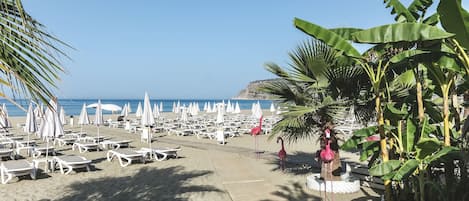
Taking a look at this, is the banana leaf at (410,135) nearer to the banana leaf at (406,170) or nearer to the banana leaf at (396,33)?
the banana leaf at (406,170)

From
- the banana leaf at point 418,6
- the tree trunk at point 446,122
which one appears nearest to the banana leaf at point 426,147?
the tree trunk at point 446,122

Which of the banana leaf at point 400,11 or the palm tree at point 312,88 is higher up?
the banana leaf at point 400,11

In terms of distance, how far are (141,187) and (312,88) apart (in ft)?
14.0

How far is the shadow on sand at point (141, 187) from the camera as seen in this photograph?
23.9 ft

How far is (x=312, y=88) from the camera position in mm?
7332

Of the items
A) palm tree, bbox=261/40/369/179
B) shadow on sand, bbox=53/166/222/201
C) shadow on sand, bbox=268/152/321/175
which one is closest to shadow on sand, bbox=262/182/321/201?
palm tree, bbox=261/40/369/179

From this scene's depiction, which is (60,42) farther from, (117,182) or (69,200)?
(117,182)

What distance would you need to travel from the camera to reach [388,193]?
511 centimetres

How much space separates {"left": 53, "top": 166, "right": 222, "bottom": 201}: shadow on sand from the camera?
7.28 metres

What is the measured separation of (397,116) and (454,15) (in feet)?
6.90

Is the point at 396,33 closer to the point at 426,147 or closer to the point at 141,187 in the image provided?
the point at 426,147

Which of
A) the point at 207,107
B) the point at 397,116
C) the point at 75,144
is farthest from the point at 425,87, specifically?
the point at 207,107

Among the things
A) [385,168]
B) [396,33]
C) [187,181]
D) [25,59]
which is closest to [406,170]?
[385,168]

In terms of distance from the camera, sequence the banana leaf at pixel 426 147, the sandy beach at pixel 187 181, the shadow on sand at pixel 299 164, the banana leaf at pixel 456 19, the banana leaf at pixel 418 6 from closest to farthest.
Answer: the banana leaf at pixel 456 19, the banana leaf at pixel 426 147, the banana leaf at pixel 418 6, the sandy beach at pixel 187 181, the shadow on sand at pixel 299 164
